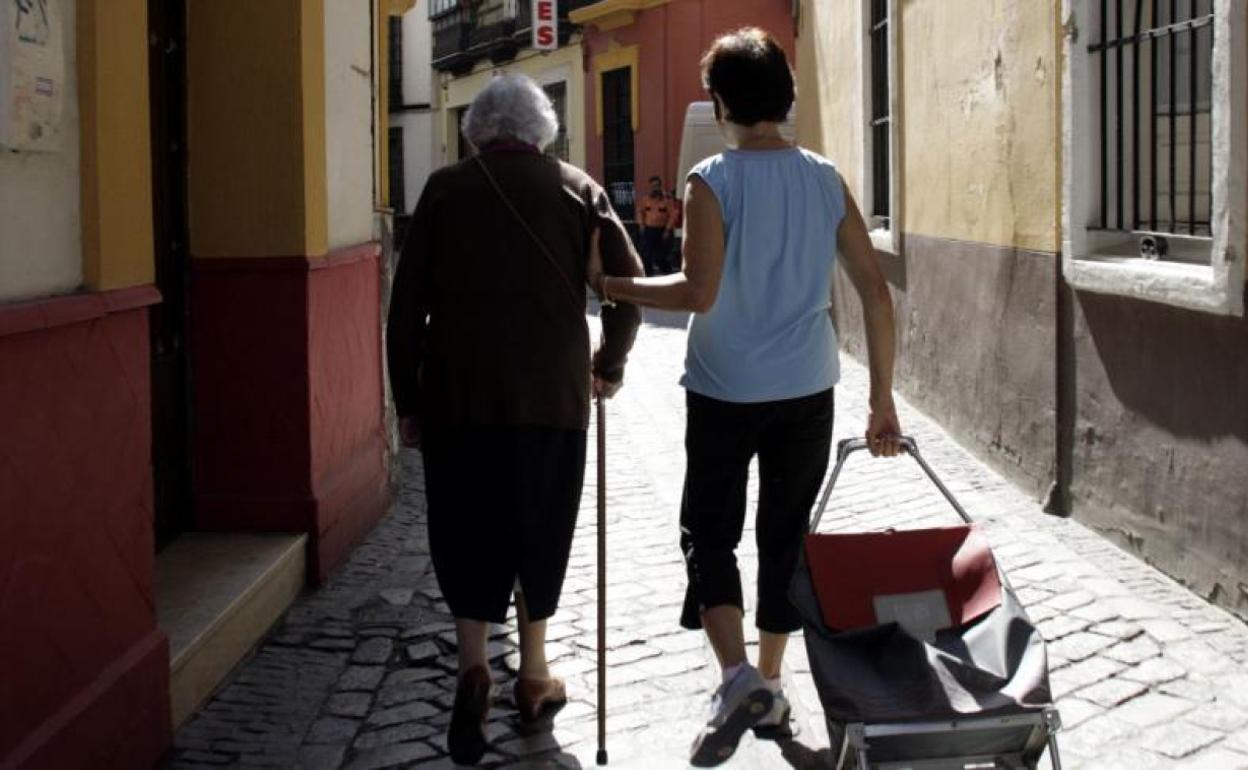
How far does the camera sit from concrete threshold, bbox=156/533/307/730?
4.58m

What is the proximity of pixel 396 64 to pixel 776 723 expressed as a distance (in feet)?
125

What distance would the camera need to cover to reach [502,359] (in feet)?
14.1

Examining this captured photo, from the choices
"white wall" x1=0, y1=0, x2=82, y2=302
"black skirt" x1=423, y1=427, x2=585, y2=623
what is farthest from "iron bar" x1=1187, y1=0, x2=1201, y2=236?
"white wall" x1=0, y1=0, x2=82, y2=302

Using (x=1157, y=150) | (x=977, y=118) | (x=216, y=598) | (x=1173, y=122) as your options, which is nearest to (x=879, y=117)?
(x=977, y=118)

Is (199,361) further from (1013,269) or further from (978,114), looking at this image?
(978,114)

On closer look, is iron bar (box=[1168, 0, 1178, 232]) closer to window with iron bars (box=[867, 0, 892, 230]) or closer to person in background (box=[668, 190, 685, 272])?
window with iron bars (box=[867, 0, 892, 230])

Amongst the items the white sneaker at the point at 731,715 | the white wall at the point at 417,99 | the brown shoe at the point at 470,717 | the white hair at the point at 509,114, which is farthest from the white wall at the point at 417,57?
the white sneaker at the point at 731,715

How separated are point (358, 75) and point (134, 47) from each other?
9.82ft

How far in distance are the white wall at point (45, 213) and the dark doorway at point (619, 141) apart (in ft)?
76.0

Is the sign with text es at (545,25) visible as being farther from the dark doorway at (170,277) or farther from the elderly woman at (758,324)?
the elderly woman at (758,324)

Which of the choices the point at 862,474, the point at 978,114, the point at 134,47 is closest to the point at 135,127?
the point at 134,47

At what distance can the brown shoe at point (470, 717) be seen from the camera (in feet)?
13.4

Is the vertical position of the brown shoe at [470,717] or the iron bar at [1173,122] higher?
the iron bar at [1173,122]

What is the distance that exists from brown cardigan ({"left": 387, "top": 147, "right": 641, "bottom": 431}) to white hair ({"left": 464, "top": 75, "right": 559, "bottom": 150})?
5 cm
